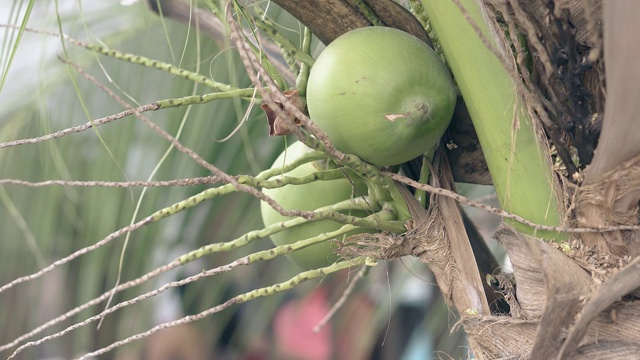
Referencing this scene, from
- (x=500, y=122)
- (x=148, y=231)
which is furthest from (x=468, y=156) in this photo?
(x=148, y=231)

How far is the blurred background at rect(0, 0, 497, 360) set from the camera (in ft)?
4.83

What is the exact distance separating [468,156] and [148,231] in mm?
1063

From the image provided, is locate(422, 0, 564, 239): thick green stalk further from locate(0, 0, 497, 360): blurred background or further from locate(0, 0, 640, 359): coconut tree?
locate(0, 0, 497, 360): blurred background

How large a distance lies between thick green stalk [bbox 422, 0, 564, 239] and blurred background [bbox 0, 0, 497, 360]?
3.00 feet

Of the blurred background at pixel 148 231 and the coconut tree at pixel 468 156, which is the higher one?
the coconut tree at pixel 468 156

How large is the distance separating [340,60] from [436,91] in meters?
0.07

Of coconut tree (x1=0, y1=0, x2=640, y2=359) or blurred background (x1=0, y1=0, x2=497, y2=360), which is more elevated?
coconut tree (x1=0, y1=0, x2=640, y2=359)

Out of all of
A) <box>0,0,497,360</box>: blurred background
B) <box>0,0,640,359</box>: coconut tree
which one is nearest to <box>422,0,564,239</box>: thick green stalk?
<box>0,0,640,359</box>: coconut tree

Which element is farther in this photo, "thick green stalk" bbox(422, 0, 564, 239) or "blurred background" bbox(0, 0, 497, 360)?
"blurred background" bbox(0, 0, 497, 360)

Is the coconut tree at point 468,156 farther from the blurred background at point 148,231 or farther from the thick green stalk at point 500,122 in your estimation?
the blurred background at point 148,231

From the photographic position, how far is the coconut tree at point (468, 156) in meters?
0.43

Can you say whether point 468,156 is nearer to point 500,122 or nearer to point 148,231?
point 500,122

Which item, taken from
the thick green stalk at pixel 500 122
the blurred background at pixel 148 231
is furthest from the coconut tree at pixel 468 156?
the blurred background at pixel 148 231

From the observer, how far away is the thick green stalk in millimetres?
487
